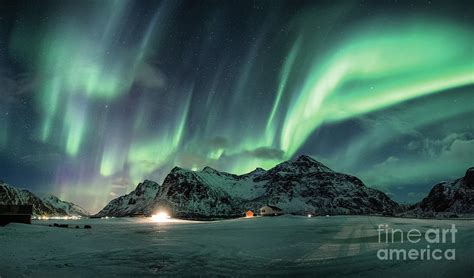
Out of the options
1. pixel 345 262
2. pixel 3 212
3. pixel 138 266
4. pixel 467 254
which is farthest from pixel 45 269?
pixel 3 212

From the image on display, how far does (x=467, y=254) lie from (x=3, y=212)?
42.2 metres

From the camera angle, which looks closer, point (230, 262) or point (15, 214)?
point (230, 262)

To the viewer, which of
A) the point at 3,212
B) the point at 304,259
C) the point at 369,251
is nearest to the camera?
the point at 304,259

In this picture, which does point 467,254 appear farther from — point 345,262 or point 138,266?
point 138,266

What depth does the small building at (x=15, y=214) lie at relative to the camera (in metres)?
34.0

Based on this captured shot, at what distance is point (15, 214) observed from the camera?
120ft

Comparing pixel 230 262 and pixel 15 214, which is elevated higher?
pixel 230 262

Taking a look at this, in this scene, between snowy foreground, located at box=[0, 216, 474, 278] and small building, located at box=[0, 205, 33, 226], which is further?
small building, located at box=[0, 205, 33, 226]

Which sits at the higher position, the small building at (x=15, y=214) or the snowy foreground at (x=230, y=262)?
the snowy foreground at (x=230, y=262)

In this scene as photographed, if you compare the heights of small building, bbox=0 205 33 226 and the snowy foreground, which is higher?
the snowy foreground

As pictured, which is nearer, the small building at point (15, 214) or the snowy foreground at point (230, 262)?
the snowy foreground at point (230, 262)

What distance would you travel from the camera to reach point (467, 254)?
45.1 feet

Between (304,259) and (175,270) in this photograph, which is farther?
(304,259)

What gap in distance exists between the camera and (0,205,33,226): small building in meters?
34.0
